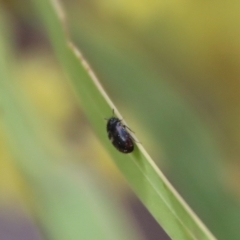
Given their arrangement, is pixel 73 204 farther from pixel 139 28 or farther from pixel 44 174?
pixel 139 28

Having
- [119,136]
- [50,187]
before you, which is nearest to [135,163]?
[119,136]

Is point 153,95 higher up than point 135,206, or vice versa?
point 153,95

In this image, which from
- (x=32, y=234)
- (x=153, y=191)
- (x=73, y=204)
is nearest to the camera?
(x=153, y=191)

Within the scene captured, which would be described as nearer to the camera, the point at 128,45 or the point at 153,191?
the point at 153,191

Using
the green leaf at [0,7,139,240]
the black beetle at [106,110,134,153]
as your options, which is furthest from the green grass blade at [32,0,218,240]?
the green leaf at [0,7,139,240]

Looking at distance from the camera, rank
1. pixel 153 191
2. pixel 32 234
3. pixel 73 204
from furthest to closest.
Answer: pixel 32 234
pixel 73 204
pixel 153 191

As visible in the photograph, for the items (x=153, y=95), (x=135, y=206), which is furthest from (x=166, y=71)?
(x=135, y=206)
